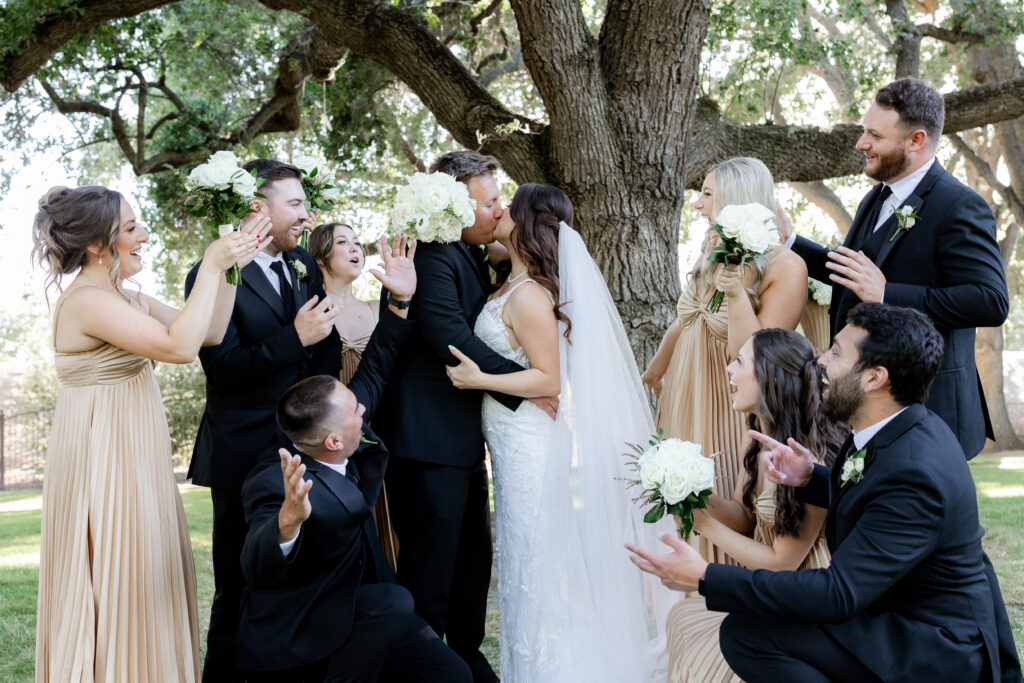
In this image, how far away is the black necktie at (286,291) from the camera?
429 centimetres

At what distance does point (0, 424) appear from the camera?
19031 millimetres

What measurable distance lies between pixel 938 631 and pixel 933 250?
168cm

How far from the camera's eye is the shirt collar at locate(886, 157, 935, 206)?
3.98 m

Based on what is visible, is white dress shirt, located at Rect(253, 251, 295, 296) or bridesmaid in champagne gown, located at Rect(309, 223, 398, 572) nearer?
white dress shirt, located at Rect(253, 251, 295, 296)

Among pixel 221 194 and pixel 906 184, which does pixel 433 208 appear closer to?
pixel 221 194

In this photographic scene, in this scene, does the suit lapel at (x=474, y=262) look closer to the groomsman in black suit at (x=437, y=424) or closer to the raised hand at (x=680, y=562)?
the groomsman in black suit at (x=437, y=424)

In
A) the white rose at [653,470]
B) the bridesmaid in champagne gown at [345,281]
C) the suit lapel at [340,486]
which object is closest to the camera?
the white rose at [653,470]

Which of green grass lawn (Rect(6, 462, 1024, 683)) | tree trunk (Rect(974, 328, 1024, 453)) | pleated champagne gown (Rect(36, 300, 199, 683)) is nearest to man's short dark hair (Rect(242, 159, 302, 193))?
pleated champagne gown (Rect(36, 300, 199, 683))

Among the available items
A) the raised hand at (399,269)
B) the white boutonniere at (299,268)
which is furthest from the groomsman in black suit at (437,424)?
the white boutonniere at (299,268)

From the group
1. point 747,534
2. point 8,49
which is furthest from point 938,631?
point 8,49

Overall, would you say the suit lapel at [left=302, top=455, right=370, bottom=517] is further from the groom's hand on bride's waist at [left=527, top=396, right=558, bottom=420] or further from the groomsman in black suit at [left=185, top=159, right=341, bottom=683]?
the groom's hand on bride's waist at [left=527, top=396, right=558, bottom=420]

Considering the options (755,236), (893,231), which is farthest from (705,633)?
(893,231)

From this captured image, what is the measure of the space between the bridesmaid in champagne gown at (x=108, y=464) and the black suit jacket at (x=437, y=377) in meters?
0.81

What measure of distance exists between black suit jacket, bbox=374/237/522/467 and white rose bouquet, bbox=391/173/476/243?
135 millimetres
